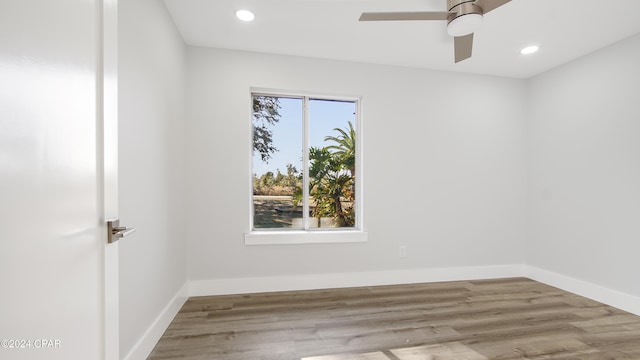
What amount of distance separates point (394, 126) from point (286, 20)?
5.37 feet

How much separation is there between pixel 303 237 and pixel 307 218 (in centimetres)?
25

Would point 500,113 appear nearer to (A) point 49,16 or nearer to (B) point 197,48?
(B) point 197,48

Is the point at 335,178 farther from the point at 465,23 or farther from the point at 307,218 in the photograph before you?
the point at 465,23

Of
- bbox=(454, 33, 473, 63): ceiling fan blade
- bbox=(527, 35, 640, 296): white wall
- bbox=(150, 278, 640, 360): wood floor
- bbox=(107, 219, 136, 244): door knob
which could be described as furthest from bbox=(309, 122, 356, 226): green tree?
bbox=(107, 219, 136, 244): door knob

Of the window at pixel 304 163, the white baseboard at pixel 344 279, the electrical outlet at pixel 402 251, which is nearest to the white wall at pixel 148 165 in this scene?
the white baseboard at pixel 344 279

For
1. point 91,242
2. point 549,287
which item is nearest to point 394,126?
point 549,287

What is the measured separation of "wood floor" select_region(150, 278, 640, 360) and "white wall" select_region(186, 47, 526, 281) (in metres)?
0.44

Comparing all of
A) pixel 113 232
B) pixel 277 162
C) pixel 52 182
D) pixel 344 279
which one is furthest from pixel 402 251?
pixel 52 182

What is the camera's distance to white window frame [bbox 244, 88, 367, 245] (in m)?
3.06

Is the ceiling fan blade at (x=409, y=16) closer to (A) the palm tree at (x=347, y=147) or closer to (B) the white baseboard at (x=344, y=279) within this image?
(A) the palm tree at (x=347, y=147)

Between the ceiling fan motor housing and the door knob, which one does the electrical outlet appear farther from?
the door knob

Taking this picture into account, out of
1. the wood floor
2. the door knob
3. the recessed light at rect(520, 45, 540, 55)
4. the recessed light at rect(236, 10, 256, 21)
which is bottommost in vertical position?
the wood floor

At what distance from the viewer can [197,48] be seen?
2.93 m

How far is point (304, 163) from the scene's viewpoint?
3.30 meters
